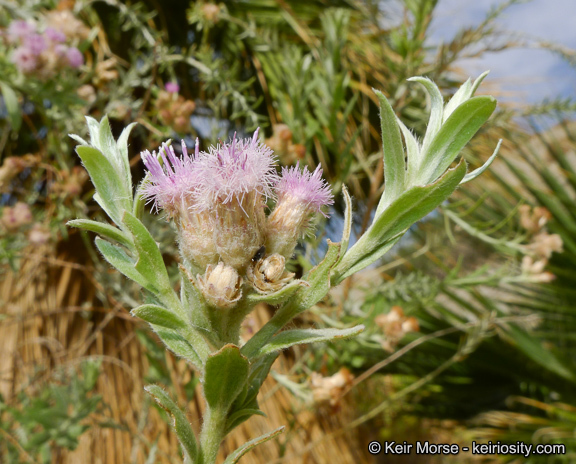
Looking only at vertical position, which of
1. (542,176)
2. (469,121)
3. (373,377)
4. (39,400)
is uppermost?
(469,121)

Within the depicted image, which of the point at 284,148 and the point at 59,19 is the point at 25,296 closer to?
the point at 59,19

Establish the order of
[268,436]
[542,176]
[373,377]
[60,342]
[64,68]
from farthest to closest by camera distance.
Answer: [542,176], [373,377], [60,342], [64,68], [268,436]

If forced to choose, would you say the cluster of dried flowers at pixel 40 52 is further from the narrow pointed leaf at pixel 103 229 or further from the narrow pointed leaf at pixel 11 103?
the narrow pointed leaf at pixel 103 229

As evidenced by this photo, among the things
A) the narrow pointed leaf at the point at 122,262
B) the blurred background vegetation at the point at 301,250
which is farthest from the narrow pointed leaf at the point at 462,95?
the blurred background vegetation at the point at 301,250

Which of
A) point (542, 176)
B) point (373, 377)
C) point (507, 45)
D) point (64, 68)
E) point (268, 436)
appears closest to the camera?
point (268, 436)

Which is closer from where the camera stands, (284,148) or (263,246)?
(263,246)

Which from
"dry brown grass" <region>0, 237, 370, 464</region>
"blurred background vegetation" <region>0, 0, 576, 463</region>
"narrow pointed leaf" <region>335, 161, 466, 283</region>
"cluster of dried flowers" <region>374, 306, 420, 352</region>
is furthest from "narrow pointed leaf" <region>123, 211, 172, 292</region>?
"dry brown grass" <region>0, 237, 370, 464</region>

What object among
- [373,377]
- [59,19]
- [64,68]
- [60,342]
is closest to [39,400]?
[60,342]

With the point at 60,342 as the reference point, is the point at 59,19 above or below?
above
